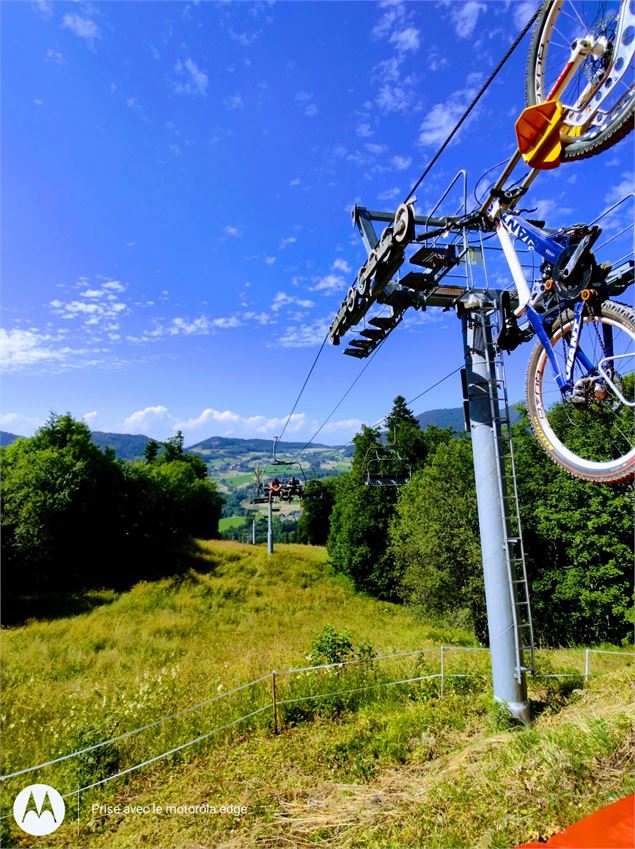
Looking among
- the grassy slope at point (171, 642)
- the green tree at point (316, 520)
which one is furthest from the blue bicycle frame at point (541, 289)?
the green tree at point (316, 520)

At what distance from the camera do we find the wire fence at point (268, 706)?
296 inches

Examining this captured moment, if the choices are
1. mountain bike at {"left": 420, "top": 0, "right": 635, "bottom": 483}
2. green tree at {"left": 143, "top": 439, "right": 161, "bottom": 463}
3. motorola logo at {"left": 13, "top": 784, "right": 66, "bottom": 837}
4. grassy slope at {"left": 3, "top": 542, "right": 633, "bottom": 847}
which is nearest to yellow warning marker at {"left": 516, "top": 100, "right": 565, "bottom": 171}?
mountain bike at {"left": 420, "top": 0, "right": 635, "bottom": 483}

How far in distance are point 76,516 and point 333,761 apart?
30.3 meters

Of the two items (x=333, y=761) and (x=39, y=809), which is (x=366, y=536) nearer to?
(x=333, y=761)

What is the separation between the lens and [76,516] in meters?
31.2

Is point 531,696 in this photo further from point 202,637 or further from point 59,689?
point 202,637

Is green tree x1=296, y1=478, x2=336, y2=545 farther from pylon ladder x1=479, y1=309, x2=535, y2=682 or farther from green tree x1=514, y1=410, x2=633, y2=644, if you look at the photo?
pylon ladder x1=479, y1=309, x2=535, y2=682

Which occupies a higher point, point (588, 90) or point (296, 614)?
point (588, 90)

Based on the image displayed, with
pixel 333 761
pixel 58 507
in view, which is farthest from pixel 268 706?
pixel 58 507

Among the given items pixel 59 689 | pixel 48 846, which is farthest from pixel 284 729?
pixel 59 689

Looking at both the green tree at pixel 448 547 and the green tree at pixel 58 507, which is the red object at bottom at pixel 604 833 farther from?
the green tree at pixel 58 507

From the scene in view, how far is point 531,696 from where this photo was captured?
29.9 feet

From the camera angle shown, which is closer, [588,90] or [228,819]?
[588,90]

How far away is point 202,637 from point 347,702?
1188 centimetres
